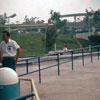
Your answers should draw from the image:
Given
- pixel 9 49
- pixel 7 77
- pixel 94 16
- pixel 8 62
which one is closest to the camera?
pixel 7 77

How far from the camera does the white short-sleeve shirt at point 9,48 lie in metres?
6.76

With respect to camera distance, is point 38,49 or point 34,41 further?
point 34,41

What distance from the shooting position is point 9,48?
6.80 metres

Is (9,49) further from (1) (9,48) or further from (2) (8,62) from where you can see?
(2) (8,62)

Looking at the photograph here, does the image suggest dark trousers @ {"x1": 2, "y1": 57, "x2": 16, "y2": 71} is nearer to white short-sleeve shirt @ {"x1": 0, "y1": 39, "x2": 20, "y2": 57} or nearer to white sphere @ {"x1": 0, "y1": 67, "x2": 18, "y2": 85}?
white short-sleeve shirt @ {"x1": 0, "y1": 39, "x2": 20, "y2": 57}

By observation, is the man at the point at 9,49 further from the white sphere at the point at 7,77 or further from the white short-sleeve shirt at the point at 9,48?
the white sphere at the point at 7,77

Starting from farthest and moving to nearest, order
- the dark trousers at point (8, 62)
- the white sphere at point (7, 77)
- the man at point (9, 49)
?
the man at point (9, 49)
the dark trousers at point (8, 62)
the white sphere at point (7, 77)

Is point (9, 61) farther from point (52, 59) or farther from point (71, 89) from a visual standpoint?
point (52, 59)

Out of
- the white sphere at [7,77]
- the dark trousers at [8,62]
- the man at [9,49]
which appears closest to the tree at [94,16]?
the man at [9,49]

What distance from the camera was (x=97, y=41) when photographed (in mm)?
39281

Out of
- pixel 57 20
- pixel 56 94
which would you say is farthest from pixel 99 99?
pixel 57 20

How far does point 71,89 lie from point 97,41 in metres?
31.7

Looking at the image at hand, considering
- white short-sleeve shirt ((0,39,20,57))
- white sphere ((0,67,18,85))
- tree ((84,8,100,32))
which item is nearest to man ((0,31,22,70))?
white short-sleeve shirt ((0,39,20,57))

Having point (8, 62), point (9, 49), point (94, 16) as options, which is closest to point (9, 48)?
point (9, 49)
